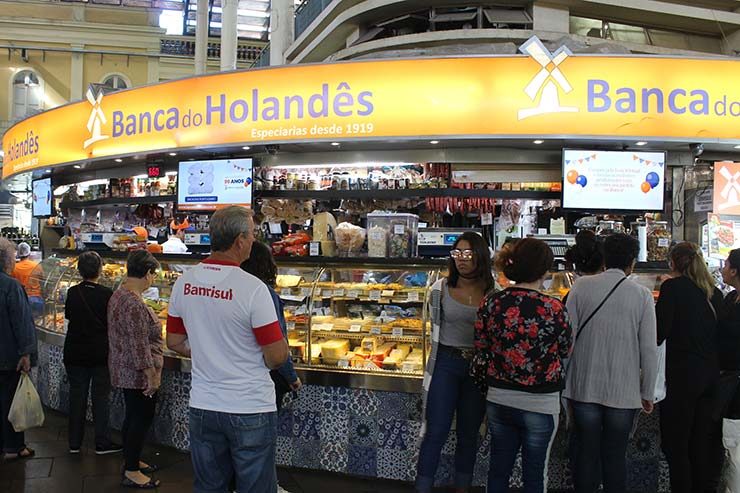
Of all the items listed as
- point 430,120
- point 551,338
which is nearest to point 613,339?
point 551,338

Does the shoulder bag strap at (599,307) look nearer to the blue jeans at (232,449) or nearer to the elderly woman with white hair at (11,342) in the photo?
the blue jeans at (232,449)

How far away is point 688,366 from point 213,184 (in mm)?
5351

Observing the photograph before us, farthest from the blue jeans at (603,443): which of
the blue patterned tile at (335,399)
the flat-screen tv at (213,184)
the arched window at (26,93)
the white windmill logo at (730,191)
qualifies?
the arched window at (26,93)

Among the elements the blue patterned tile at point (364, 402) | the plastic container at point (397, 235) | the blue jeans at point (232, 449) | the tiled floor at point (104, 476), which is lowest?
the tiled floor at point (104, 476)

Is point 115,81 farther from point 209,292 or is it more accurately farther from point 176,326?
point 209,292

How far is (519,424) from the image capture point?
3105 millimetres

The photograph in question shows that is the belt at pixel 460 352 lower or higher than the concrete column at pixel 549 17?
lower

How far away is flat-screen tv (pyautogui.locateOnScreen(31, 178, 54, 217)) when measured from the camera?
10125 mm

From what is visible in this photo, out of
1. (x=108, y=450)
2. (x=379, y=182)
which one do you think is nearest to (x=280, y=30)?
(x=379, y=182)

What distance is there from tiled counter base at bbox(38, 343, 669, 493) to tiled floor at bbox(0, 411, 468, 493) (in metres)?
0.10

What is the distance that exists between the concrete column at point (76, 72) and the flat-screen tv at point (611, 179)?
66.7 feet

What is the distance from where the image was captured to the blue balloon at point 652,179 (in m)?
6.25

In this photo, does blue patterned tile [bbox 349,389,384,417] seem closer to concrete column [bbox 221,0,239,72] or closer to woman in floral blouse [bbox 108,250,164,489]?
woman in floral blouse [bbox 108,250,164,489]

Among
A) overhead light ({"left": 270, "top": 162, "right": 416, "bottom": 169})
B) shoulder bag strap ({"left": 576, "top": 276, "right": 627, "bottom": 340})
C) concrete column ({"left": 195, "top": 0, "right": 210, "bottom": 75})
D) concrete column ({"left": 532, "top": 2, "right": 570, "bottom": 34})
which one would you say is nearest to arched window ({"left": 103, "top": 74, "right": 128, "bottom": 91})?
concrete column ({"left": 195, "top": 0, "right": 210, "bottom": 75})
